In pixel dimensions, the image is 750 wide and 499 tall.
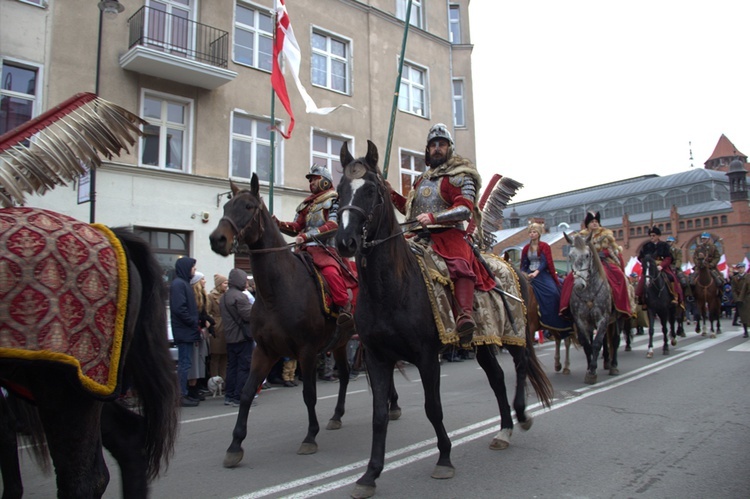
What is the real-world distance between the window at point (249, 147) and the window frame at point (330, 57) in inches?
111

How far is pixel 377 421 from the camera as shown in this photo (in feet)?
13.7

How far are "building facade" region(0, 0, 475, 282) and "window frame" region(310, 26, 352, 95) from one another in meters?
0.05

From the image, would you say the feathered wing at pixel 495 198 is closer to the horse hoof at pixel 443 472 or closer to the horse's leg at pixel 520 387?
the horse's leg at pixel 520 387

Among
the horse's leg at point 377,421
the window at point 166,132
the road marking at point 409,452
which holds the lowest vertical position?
the road marking at point 409,452

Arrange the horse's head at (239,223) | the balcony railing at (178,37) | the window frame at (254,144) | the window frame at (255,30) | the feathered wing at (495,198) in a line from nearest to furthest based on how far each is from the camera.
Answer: the horse's head at (239,223), the feathered wing at (495,198), the balcony railing at (178,37), the window frame at (254,144), the window frame at (255,30)

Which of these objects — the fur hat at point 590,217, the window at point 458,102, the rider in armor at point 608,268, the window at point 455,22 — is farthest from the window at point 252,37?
the rider in armor at point 608,268

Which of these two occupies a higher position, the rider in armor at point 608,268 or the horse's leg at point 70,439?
the rider in armor at point 608,268

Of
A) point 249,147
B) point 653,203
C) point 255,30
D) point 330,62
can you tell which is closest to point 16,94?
point 249,147

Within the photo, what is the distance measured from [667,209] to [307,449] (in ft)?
242

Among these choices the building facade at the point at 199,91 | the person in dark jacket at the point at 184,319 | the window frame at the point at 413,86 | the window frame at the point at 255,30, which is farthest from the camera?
the window frame at the point at 413,86

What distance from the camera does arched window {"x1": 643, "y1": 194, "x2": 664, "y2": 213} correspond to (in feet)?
227

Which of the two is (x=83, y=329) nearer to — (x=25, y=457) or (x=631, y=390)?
(x=25, y=457)

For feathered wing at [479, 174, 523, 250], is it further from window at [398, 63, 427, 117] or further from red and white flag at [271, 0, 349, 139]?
window at [398, 63, 427, 117]

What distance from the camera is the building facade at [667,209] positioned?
5856 centimetres
